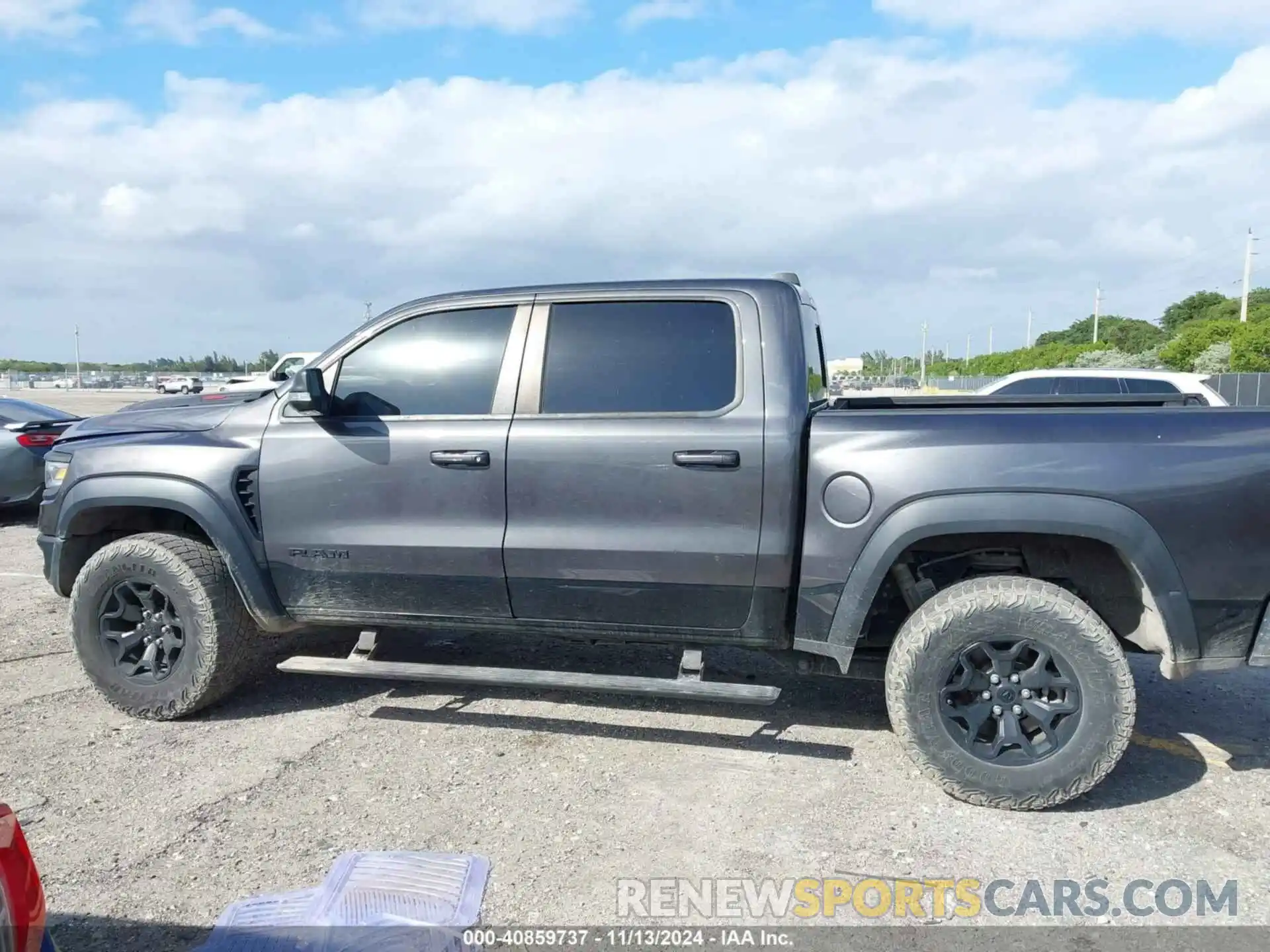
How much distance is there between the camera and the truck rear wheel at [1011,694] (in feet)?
10.5

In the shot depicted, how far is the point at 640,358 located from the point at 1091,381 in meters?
10.8

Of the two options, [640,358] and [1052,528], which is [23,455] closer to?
[640,358]

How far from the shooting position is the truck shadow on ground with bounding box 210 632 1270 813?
379 cm

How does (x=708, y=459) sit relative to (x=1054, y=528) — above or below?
above

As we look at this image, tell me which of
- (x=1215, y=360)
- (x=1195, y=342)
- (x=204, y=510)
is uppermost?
(x=1195, y=342)

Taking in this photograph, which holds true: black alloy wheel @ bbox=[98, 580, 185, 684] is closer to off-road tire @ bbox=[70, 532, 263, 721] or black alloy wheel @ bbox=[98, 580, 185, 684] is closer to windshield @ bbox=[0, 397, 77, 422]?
off-road tire @ bbox=[70, 532, 263, 721]

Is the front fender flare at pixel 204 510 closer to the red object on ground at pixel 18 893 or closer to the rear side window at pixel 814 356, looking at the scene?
the red object on ground at pixel 18 893

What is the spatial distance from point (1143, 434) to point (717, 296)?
1.66m

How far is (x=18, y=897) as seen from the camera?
1.76m

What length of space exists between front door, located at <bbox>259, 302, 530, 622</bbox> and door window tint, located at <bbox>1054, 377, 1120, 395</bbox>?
428 inches

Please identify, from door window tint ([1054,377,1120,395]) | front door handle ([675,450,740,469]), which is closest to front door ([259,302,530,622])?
front door handle ([675,450,740,469])

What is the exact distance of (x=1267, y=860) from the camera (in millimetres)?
2996

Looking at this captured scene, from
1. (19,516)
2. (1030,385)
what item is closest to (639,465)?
(19,516)

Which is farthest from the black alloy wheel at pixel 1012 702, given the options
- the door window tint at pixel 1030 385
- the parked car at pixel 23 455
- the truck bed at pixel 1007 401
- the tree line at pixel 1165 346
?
the tree line at pixel 1165 346
